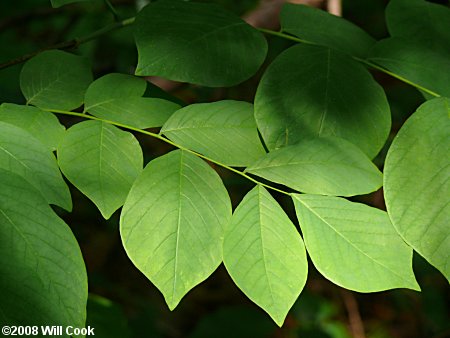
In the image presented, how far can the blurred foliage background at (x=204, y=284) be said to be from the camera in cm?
196

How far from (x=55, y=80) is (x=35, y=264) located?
12.5 inches

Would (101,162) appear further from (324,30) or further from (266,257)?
(324,30)

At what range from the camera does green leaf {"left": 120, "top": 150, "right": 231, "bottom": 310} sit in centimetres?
63

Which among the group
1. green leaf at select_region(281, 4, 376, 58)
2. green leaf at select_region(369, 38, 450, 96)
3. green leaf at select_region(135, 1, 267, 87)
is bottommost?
green leaf at select_region(369, 38, 450, 96)

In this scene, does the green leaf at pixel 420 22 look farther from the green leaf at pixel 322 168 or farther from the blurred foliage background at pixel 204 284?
the blurred foliage background at pixel 204 284

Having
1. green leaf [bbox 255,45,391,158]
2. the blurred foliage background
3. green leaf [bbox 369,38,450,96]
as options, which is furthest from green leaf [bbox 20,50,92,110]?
the blurred foliage background

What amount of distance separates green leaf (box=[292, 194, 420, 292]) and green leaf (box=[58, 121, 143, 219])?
0.66 ft

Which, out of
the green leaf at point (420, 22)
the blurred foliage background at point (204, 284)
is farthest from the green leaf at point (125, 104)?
the blurred foliage background at point (204, 284)

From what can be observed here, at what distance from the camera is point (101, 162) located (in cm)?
71

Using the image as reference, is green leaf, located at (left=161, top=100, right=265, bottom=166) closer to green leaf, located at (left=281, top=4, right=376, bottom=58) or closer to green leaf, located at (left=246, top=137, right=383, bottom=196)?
green leaf, located at (left=246, top=137, right=383, bottom=196)

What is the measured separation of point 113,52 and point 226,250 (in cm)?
173

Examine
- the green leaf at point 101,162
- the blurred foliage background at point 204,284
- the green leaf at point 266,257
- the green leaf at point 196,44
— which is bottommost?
the blurred foliage background at point 204,284

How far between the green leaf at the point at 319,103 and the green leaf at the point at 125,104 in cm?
14

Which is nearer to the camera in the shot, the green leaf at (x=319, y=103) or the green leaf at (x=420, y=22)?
the green leaf at (x=319, y=103)
